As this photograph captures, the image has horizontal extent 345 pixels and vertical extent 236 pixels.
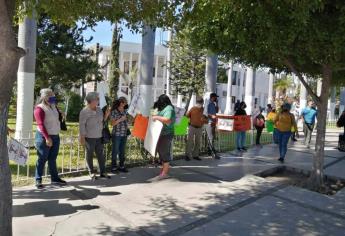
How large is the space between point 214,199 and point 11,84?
413cm

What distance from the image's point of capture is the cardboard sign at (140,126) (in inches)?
344

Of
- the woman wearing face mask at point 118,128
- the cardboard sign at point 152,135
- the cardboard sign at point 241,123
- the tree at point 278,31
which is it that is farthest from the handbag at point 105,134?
the cardboard sign at point 241,123

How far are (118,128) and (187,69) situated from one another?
18470 mm

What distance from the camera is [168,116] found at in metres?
7.86

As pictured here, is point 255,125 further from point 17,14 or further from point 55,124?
point 17,14

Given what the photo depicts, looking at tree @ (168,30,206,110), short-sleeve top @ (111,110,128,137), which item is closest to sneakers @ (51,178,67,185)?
short-sleeve top @ (111,110,128,137)

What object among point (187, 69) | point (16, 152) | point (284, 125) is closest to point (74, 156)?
point (16, 152)

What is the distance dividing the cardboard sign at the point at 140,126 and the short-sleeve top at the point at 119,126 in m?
0.56

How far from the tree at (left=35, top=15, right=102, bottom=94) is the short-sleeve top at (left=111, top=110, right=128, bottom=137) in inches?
493

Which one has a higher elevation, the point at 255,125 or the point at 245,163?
the point at 255,125

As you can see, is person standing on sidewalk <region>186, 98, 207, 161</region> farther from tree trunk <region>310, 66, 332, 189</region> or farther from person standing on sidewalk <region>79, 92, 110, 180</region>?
person standing on sidewalk <region>79, 92, 110, 180</region>

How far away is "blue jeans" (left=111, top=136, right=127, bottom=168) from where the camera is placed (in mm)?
8227

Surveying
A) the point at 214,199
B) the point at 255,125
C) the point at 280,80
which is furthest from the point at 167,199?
the point at 280,80

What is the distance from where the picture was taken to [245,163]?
10.4 metres
